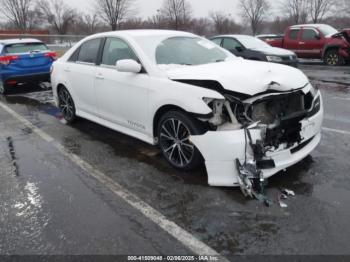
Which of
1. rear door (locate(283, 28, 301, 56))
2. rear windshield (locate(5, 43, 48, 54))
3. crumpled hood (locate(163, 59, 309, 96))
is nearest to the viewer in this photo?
crumpled hood (locate(163, 59, 309, 96))

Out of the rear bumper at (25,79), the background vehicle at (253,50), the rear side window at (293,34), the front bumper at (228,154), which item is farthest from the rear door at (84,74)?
→ the rear side window at (293,34)

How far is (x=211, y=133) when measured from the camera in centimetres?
380

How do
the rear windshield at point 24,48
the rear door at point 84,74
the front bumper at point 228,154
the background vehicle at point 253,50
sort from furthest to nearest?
the background vehicle at point 253,50, the rear windshield at point 24,48, the rear door at point 84,74, the front bumper at point 228,154

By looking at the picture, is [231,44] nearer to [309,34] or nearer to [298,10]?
[309,34]

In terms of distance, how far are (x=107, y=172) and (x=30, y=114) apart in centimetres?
423

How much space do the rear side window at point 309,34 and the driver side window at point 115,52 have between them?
44.8ft

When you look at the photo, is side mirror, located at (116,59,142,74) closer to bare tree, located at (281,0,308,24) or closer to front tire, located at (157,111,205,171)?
front tire, located at (157,111,205,171)

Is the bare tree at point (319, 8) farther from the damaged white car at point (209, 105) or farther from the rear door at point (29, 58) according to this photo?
the damaged white car at point (209, 105)

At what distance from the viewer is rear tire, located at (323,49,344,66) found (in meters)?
15.9

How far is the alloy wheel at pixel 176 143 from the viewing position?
4277 millimetres

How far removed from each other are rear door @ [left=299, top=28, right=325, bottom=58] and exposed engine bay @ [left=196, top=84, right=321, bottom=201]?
44.6ft

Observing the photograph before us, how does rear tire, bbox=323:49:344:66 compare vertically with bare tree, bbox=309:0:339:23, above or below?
below

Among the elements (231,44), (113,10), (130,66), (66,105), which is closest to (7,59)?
(66,105)

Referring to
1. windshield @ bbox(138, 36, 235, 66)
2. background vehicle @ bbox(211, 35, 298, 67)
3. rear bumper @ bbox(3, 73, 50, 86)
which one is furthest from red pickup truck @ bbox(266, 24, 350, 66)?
windshield @ bbox(138, 36, 235, 66)
